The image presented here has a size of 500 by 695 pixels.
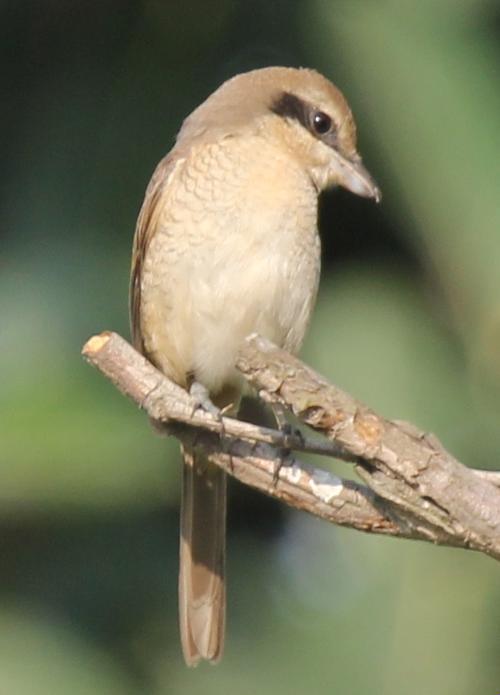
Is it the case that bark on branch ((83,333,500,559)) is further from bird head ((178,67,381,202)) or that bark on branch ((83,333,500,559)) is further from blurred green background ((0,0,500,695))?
blurred green background ((0,0,500,695))

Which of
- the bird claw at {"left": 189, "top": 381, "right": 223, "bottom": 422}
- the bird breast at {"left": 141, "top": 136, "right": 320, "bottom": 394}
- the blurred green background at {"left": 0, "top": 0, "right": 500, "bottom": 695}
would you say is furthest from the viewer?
the blurred green background at {"left": 0, "top": 0, "right": 500, "bottom": 695}

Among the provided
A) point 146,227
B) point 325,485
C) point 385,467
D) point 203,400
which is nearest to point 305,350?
point 146,227

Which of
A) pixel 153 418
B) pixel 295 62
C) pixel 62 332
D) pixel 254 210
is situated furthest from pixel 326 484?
pixel 295 62

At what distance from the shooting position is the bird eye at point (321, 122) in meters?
4.48

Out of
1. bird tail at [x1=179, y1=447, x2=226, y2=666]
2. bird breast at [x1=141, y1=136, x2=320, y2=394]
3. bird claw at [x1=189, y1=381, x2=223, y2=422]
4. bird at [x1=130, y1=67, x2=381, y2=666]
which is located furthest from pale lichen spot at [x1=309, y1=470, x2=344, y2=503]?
bird tail at [x1=179, y1=447, x2=226, y2=666]

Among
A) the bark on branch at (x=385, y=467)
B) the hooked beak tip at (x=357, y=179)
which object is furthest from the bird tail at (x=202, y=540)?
the bark on branch at (x=385, y=467)

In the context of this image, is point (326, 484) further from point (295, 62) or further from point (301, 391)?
point (295, 62)

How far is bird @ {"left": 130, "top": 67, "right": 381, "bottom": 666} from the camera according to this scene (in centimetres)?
425

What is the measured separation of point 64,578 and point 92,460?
591mm

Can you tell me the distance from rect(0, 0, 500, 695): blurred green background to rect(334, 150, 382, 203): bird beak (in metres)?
0.62

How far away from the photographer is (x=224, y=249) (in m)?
4.22

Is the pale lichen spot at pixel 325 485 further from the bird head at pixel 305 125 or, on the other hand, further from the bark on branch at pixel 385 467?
the bird head at pixel 305 125

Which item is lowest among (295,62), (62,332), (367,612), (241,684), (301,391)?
(241,684)

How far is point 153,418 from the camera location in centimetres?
385
